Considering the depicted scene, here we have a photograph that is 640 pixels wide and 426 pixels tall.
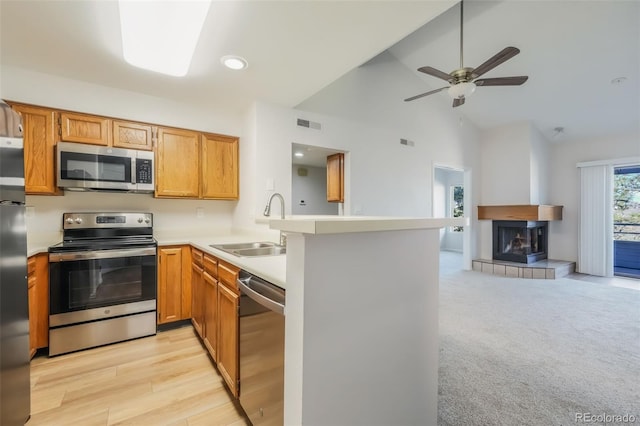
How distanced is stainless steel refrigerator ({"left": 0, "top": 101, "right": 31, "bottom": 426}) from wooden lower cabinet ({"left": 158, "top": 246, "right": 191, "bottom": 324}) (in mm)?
1113

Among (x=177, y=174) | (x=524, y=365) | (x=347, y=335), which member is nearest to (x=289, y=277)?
(x=347, y=335)

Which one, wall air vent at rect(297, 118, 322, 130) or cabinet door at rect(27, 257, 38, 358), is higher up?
wall air vent at rect(297, 118, 322, 130)

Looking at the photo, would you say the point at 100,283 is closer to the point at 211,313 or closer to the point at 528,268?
the point at 211,313

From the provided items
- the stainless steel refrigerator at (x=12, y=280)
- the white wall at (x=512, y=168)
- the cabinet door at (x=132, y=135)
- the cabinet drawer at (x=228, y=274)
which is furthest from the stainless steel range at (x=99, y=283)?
the white wall at (x=512, y=168)

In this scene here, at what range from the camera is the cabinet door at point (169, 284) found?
2.63 meters

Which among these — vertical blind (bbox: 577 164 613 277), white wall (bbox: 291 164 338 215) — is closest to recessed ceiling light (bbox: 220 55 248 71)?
white wall (bbox: 291 164 338 215)

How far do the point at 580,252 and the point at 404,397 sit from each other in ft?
20.5

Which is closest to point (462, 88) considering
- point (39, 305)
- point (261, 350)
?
point (261, 350)

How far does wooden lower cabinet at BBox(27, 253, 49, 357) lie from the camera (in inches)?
83.7

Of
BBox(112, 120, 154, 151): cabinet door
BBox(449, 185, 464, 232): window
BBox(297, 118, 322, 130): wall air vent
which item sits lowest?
BBox(449, 185, 464, 232): window

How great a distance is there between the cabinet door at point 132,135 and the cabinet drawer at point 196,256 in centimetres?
119

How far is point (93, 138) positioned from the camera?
2.61m

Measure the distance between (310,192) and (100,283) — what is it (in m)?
4.71

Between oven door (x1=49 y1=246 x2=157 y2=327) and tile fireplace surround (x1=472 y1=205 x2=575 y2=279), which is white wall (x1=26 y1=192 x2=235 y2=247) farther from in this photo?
tile fireplace surround (x1=472 y1=205 x2=575 y2=279)
